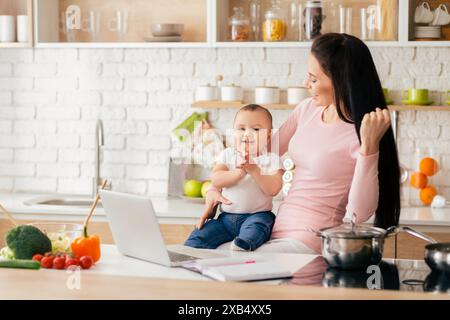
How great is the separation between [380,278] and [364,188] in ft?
1.91

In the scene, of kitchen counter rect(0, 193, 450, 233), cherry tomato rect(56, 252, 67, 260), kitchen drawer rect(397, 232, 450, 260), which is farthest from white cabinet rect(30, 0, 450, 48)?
cherry tomato rect(56, 252, 67, 260)

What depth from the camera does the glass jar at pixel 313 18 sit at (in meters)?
4.35

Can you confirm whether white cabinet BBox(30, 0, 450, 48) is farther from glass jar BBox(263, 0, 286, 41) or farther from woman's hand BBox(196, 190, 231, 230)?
woman's hand BBox(196, 190, 231, 230)

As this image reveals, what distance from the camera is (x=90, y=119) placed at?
16.2 ft

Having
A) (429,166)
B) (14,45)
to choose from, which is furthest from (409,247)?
(14,45)

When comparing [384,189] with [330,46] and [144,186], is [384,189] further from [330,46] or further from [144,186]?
[144,186]

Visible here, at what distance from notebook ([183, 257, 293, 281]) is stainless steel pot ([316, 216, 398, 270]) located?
0.15 meters

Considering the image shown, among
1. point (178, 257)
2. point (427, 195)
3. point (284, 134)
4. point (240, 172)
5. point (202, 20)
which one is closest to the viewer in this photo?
point (178, 257)

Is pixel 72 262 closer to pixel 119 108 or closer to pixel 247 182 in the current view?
pixel 247 182

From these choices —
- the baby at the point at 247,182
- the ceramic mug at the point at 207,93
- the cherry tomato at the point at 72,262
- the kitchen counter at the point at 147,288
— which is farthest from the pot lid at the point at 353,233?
the ceramic mug at the point at 207,93

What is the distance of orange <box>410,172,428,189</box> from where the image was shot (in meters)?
4.51

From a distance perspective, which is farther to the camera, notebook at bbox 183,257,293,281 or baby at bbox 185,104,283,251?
baby at bbox 185,104,283,251

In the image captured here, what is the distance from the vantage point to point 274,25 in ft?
14.6
